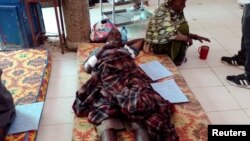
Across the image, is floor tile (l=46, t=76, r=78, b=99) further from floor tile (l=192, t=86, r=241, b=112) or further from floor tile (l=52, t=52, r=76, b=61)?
floor tile (l=192, t=86, r=241, b=112)

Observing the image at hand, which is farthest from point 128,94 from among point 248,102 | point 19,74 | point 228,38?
point 228,38

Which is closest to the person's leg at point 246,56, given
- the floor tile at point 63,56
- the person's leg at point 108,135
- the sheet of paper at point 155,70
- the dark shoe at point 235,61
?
the dark shoe at point 235,61

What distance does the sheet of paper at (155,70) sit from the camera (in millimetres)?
2285

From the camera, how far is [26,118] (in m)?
1.94

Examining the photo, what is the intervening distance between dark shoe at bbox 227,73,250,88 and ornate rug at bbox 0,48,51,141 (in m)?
1.69

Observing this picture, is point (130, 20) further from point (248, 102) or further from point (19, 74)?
point (248, 102)

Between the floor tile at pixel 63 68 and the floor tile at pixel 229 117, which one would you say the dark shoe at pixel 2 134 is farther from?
the floor tile at pixel 229 117

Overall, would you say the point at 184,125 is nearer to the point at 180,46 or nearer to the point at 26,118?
the point at 180,46

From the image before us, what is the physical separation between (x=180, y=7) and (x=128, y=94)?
1206mm

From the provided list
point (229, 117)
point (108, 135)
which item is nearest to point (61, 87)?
point (108, 135)

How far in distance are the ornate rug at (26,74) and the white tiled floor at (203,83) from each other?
0.08 metres

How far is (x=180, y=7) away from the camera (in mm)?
2467

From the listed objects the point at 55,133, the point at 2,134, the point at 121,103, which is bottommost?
the point at 55,133

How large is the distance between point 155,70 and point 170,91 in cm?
34
